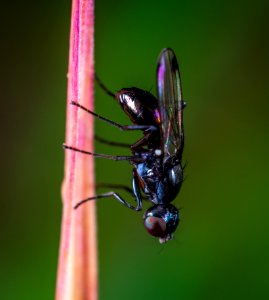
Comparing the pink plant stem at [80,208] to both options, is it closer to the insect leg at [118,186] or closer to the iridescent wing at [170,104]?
the iridescent wing at [170,104]

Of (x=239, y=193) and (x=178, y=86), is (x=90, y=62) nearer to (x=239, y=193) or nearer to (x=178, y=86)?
(x=178, y=86)

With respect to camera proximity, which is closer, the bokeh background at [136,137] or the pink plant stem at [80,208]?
the pink plant stem at [80,208]

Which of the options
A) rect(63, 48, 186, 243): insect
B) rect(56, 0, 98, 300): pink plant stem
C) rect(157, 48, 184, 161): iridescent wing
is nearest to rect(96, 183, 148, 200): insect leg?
rect(63, 48, 186, 243): insect

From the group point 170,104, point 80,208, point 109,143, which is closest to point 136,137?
point 109,143

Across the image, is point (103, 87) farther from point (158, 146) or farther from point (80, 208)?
point (80, 208)

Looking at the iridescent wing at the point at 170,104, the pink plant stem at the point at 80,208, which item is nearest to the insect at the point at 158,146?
the iridescent wing at the point at 170,104

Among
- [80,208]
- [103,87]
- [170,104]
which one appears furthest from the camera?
[103,87]
